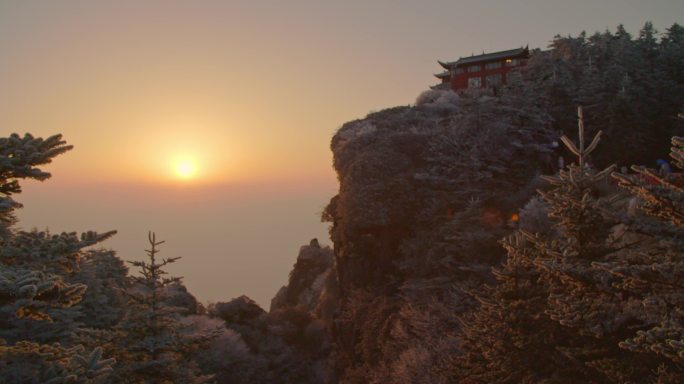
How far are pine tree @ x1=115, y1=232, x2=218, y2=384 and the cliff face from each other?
1230cm

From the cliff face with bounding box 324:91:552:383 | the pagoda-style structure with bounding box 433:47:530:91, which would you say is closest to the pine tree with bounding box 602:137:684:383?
the cliff face with bounding box 324:91:552:383

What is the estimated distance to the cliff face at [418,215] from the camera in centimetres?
3028

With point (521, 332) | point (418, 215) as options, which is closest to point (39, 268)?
point (521, 332)

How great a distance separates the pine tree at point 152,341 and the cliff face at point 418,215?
12305 millimetres

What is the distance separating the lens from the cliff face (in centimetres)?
3028

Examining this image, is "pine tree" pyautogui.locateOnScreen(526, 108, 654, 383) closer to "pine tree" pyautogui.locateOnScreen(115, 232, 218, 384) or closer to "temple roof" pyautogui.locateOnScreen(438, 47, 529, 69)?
"pine tree" pyautogui.locateOnScreen(115, 232, 218, 384)

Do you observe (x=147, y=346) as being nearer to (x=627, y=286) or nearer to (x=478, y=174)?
(x=627, y=286)

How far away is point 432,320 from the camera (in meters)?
27.6

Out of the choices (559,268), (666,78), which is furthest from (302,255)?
(559,268)

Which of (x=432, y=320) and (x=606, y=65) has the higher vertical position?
(x=606, y=65)

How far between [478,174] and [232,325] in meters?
27.2

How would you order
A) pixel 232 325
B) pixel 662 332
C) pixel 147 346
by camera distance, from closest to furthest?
pixel 662 332
pixel 147 346
pixel 232 325

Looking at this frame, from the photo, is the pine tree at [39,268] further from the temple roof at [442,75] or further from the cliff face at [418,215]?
the temple roof at [442,75]

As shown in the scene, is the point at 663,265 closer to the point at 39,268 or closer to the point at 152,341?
the point at 39,268
